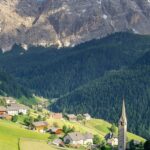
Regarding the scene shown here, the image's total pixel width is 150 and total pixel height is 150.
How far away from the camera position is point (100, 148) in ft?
655

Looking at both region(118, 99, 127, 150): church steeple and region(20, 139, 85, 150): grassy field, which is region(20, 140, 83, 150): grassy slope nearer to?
region(20, 139, 85, 150): grassy field

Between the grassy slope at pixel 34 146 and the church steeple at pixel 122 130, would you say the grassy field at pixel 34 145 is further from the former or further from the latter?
the church steeple at pixel 122 130

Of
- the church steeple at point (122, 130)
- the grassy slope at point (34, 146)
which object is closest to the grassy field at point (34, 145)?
the grassy slope at point (34, 146)

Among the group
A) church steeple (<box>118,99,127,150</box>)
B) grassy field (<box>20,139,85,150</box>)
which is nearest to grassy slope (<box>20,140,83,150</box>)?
grassy field (<box>20,139,85,150</box>)

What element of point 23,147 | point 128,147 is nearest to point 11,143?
point 23,147

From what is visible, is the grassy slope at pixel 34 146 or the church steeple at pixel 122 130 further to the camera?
the church steeple at pixel 122 130

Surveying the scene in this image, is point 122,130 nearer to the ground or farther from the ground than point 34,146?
farther from the ground

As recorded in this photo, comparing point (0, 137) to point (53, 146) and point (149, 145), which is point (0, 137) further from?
point (149, 145)

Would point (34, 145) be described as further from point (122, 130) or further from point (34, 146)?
point (122, 130)

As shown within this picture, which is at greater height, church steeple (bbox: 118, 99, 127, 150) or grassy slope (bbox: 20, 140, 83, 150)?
church steeple (bbox: 118, 99, 127, 150)

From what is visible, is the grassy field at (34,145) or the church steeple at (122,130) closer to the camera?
the grassy field at (34,145)

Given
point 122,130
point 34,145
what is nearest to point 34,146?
point 34,145

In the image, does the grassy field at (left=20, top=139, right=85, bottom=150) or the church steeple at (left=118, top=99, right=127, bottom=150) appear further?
the church steeple at (left=118, top=99, right=127, bottom=150)

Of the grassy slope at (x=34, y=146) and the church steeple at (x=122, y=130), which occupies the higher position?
the church steeple at (x=122, y=130)
